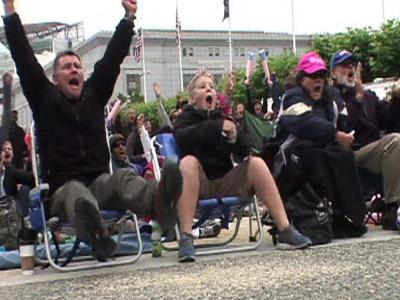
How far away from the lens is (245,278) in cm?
424

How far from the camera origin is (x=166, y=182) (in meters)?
4.62

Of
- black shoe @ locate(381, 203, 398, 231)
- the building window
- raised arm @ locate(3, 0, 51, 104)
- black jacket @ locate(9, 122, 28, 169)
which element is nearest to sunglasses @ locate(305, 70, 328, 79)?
black shoe @ locate(381, 203, 398, 231)

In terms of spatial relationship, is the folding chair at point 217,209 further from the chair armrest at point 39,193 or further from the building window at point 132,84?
the building window at point 132,84

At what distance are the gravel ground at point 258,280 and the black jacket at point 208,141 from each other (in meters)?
0.77

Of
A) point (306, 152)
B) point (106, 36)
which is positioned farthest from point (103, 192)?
point (106, 36)

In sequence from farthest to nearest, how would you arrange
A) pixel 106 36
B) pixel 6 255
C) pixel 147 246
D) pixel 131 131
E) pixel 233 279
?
pixel 106 36 → pixel 131 131 → pixel 147 246 → pixel 6 255 → pixel 233 279

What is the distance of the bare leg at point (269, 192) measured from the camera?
17.8ft

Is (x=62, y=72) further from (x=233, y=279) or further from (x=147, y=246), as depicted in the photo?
(x=233, y=279)

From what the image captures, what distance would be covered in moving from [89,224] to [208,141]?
133 cm

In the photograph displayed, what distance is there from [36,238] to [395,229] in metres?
2.96

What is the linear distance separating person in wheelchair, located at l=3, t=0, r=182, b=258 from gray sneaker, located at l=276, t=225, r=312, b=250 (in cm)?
107

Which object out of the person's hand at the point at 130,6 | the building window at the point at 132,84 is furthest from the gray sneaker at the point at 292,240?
the building window at the point at 132,84

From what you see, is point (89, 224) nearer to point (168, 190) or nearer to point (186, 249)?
point (168, 190)

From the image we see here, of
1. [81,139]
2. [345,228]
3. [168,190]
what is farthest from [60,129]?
[345,228]
